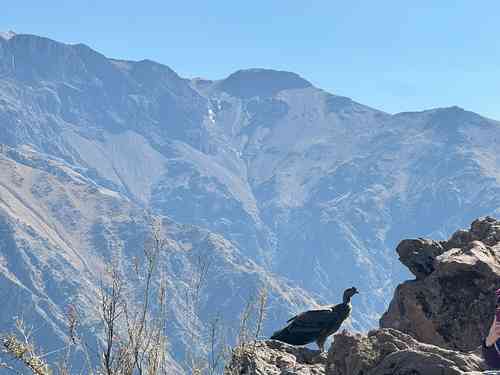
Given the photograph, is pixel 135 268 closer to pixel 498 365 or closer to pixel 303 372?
pixel 303 372

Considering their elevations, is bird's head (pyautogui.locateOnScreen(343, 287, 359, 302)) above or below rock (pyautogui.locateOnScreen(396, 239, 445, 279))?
below

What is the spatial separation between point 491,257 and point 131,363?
28.4 ft

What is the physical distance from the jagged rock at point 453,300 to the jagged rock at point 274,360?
10.5 ft

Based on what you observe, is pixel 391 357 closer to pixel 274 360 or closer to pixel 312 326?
pixel 274 360

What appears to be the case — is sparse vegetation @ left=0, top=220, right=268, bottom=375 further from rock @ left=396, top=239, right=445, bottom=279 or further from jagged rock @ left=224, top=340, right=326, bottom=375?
rock @ left=396, top=239, right=445, bottom=279

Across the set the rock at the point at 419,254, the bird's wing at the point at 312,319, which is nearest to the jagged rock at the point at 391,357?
the bird's wing at the point at 312,319

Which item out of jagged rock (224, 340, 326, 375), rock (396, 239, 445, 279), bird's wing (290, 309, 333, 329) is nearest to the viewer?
jagged rock (224, 340, 326, 375)

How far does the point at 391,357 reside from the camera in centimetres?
961

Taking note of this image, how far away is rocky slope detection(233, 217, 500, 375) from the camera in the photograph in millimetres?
9680

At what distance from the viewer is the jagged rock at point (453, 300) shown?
46.4ft

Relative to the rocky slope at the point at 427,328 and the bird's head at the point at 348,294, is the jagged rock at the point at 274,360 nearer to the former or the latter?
the rocky slope at the point at 427,328

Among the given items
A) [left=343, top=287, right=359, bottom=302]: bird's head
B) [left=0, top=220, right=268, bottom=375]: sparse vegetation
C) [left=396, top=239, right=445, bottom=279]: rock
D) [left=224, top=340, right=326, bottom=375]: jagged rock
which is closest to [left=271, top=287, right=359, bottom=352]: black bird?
[left=224, top=340, right=326, bottom=375]: jagged rock

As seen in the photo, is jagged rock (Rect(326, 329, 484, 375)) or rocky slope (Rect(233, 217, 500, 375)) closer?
jagged rock (Rect(326, 329, 484, 375))

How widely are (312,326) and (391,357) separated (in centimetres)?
426
